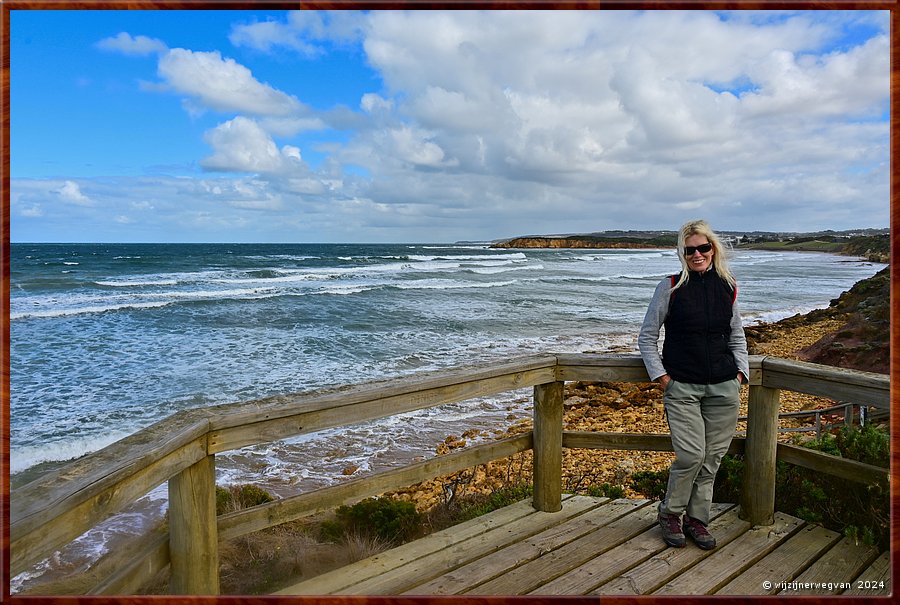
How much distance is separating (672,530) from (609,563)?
0.40 metres

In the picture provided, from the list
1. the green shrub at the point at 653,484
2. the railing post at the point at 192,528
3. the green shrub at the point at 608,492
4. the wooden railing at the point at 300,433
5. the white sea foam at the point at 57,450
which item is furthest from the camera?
the white sea foam at the point at 57,450

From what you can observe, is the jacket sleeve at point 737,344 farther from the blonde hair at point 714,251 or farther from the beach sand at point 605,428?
the beach sand at point 605,428

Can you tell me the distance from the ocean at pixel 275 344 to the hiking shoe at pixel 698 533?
4.20m

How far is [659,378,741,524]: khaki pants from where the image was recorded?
274cm

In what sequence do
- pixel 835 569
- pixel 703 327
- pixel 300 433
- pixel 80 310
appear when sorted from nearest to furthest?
pixel 300 433 < pixel 835 569 < pixel 703 327 < pixel 80 310

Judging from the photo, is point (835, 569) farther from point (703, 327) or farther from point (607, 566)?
point (703, 327)

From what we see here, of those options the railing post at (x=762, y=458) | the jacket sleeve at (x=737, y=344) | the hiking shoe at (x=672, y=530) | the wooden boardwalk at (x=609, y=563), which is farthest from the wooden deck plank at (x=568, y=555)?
the jacket sleeve at (x=737, y=344)

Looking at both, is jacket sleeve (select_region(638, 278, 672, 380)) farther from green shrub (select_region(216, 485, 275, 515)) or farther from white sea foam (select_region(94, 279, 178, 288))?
white sea foam (select_region(94, 279, 178, 288))

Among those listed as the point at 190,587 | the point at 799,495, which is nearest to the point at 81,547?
the point at 190,587

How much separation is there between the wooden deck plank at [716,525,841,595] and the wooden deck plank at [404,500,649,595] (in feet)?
2.29

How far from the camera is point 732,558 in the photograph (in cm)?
267

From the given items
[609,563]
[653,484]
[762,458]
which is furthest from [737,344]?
[653,484]

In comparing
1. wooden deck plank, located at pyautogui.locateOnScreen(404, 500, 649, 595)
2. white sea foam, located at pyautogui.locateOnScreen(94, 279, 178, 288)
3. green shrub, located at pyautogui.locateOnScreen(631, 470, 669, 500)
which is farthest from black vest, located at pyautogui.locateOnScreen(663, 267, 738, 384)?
white sea foam, located at pyautogui.locateOnScreen(94, 279, 178, 288)

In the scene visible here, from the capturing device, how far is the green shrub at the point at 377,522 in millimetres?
3998
